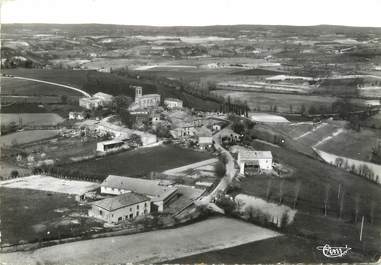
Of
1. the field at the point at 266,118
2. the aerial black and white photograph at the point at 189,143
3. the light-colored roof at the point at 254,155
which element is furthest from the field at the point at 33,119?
the field at the point at 266,118

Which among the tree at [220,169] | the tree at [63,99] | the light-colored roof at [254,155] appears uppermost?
the tree at [63,99]

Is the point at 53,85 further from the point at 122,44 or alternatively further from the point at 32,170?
the point at 32,170

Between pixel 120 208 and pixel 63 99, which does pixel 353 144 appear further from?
pixel 63 99

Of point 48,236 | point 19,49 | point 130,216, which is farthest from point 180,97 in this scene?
point 48,236

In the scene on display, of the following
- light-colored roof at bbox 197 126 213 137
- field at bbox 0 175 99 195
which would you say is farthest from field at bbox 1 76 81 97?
light-colored roof at bbox 197 126 213 137

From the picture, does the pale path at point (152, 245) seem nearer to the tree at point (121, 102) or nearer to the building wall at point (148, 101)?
the tree at point (121, 102)

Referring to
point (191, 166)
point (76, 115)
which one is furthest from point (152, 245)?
point (76, 115)
